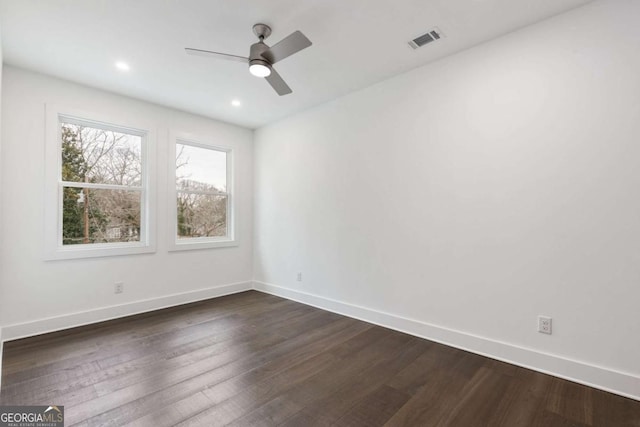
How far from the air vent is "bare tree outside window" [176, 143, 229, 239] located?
130 inches

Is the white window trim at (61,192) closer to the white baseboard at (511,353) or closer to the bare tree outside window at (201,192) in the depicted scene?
the bare tree outside window at (201,192)

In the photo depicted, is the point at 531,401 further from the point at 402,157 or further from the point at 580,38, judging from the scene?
the point at 580,38

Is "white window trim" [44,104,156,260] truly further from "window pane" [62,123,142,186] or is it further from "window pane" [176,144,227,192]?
"window pane" [176,144,227,192]

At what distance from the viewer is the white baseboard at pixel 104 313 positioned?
9.45 ft

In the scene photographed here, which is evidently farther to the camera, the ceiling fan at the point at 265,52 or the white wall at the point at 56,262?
the white wall at the point at 56,262

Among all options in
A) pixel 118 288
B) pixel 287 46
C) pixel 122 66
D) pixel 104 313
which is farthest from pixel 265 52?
pixel 104 313

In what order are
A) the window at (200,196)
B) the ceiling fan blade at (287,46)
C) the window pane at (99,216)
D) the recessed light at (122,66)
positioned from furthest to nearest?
1. the window at (200,196)
2. the window pane at (99,216)
3. the recessed light at (122,66)
4. the ceiling fan blade at (287,46)

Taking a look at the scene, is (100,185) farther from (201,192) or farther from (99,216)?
(201,192)

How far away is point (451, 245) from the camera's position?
2.76m

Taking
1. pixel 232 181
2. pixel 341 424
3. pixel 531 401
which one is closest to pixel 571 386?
pixel 531 401

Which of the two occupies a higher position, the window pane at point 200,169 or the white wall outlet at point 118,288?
the window pane at point 200,169

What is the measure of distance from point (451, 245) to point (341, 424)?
1813 millimetres

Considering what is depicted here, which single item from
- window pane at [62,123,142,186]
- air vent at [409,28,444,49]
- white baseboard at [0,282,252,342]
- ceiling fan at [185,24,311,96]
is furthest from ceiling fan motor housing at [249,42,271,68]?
white baseboard at [0,282,252,342]

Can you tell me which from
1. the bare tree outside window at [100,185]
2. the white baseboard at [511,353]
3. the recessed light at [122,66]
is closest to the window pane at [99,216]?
the bare tree outside window at [100,185]
